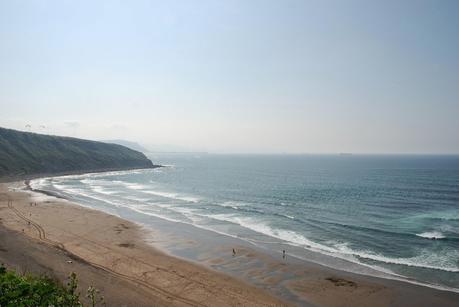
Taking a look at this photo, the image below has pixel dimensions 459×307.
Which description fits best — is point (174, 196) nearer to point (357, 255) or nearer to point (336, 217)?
point (336, 217)

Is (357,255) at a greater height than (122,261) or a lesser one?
greater

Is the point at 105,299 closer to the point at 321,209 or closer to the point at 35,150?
the point at 321,209

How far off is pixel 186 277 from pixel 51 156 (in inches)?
5066

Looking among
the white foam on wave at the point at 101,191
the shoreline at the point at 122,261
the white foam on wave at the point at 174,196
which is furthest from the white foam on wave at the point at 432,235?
the white foam on wave at the point at 101,191

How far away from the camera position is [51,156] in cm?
14100

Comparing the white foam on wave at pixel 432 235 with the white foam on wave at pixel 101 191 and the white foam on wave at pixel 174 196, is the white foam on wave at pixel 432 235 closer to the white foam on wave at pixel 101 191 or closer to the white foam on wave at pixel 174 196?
the white foam on wave at pixel 174 196

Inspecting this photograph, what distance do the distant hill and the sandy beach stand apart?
85303 millimetres

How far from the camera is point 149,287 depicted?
1111 inches

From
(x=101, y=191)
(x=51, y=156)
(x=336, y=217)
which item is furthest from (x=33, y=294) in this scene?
(x=51, y=156)

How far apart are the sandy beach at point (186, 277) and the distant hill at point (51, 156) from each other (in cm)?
8530

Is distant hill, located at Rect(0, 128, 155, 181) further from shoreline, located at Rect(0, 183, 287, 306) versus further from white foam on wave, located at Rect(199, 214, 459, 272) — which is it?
white foam on wave, located at Rect(199, 214, 459, 272)

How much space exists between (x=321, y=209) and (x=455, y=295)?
36.8 metres

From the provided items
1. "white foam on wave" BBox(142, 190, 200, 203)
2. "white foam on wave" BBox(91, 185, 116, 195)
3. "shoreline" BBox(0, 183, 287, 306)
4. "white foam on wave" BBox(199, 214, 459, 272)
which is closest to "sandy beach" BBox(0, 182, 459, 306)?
"shoreline" BBox(0, 183, 287, 306)

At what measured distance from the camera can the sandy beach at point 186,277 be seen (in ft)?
87.7
